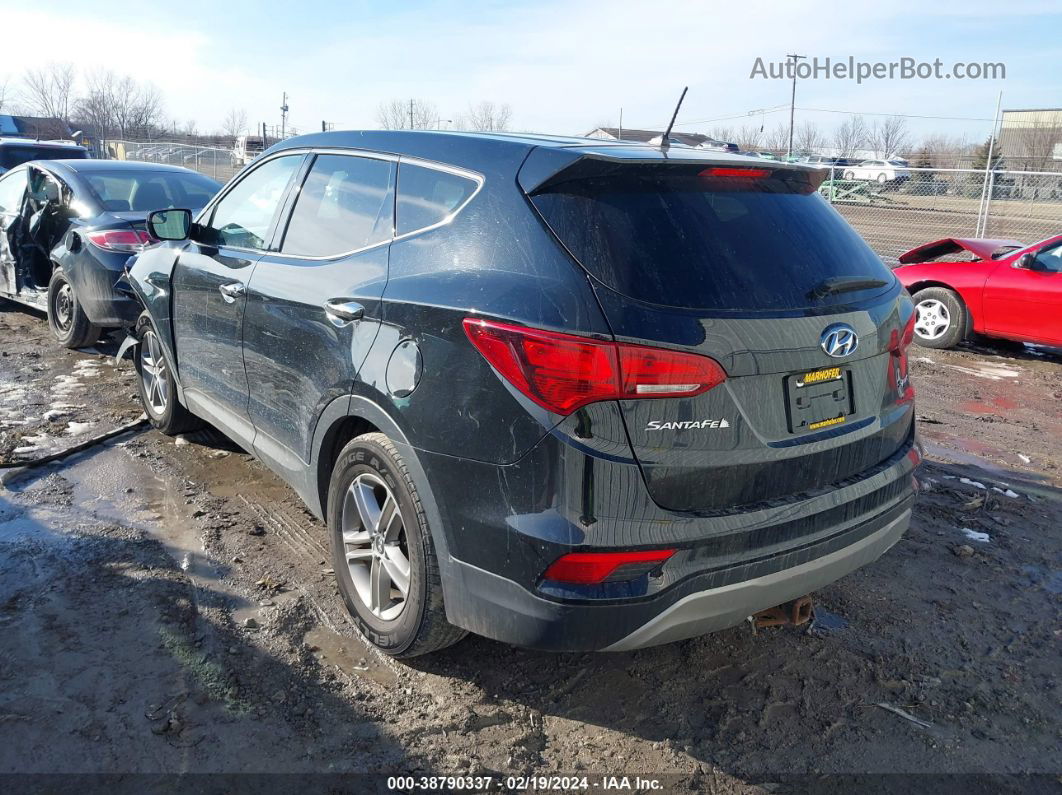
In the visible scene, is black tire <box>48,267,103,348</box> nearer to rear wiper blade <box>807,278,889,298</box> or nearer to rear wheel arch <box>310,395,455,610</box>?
rear wheel arch <box>310,395,455,610</box>

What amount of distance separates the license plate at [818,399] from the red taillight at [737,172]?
734mm

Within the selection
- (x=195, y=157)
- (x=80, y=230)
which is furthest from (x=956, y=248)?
(x=195, y=157)

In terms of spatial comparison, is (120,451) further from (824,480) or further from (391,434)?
(824,480)

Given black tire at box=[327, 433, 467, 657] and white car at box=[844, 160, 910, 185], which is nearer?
black tire at box=[327, 433, 467, 657]

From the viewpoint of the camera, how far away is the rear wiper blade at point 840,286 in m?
2.87

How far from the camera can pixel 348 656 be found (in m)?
3.32

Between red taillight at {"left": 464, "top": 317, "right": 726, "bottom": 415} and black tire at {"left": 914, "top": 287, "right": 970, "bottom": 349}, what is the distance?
7400 mm

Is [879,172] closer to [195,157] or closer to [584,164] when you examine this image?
[584,164]

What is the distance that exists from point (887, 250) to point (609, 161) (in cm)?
1688

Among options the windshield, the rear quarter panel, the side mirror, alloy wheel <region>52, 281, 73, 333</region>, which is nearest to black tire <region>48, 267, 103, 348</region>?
alloy wheel <region>52, 281, 73, 333</region>

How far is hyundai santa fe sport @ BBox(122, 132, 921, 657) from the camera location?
8.25ft

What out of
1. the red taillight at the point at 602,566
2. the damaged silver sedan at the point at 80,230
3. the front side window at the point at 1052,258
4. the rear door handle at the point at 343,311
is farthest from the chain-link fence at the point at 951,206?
the red taillight at the point at 602,566

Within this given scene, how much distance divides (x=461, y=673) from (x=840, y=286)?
190 cm

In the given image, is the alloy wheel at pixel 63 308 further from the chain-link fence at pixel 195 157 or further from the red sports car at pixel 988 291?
the chain-link fence at pixel 195 157
